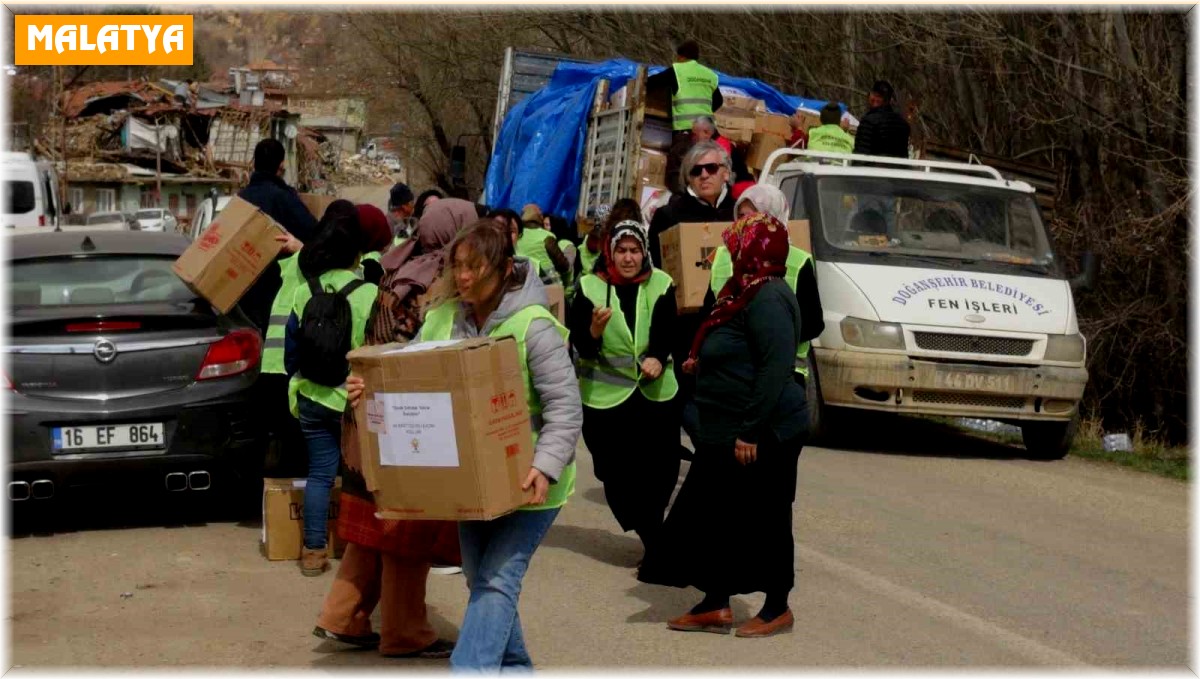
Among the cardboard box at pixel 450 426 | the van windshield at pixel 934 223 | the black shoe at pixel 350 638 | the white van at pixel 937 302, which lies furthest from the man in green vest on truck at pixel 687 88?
the cardboard box at pixel 450 426

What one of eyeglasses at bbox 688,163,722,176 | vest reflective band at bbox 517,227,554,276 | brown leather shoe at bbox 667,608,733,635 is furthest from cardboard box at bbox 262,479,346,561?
vest reflective band at bbox 517,227,554,276

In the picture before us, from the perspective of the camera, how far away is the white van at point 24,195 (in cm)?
2383

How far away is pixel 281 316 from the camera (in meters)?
7.98

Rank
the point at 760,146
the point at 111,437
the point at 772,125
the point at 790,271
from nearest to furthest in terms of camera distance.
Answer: the point at 790,271, the point at 111,437, the point at 760,146, the point at 772,125

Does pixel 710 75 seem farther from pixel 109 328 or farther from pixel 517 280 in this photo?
pixel 517 280

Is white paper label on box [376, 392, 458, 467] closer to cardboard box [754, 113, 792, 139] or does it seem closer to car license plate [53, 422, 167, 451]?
car license plate [53, 422, 167, 451]

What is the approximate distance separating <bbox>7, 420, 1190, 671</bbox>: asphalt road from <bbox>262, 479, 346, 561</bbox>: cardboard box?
0.12 metres

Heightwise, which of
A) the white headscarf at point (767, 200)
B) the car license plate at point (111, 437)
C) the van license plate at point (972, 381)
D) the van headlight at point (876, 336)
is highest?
the white headscarf at point (767, 200)

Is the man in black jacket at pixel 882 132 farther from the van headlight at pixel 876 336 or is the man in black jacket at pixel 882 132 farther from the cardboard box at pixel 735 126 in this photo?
the van headlight at pixel 876 336

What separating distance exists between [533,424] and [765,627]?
184 centimetres

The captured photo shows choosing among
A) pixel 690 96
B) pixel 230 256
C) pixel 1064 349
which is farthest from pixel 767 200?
pixel 690 96

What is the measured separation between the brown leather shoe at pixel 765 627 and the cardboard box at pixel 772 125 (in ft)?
32.4

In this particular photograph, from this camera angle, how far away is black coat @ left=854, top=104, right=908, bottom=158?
14.9m

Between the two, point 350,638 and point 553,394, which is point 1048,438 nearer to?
point 350,638
